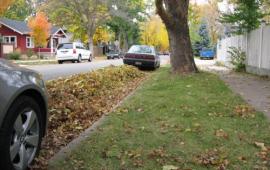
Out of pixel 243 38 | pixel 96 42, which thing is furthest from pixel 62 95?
pixel 96 42

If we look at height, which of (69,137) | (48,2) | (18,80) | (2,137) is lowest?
(69,137)

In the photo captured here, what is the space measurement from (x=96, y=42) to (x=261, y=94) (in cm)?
6470

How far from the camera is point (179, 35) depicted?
18031 millimetres

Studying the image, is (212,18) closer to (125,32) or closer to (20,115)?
(125,32)

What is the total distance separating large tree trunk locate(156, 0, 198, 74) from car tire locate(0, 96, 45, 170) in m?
13.0

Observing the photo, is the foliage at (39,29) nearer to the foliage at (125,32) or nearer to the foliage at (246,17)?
the foliage at (125,32)

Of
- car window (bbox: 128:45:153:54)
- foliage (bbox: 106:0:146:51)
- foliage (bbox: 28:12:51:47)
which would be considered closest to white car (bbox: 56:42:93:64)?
car window (bbox: 128:45:153:54)

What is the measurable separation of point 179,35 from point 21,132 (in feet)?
45.3

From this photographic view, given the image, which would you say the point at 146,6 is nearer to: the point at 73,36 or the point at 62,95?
the point at 73,36

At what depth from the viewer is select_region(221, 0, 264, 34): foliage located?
70.5 ft

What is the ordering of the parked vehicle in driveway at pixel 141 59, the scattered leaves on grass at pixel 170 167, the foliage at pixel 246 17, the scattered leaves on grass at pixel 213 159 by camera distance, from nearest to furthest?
the scattered leaves on grass at pixel 170 167 < the scattered leaves on grass at pixel 213 159 < the foliage at pixel 246 17 < the parked vehicle in driveway at pixel 141 59

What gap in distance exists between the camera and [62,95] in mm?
9367

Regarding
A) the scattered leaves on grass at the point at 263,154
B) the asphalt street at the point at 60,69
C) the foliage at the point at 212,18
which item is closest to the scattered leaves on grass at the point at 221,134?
the scattered leaves on grass at the point at 263,154

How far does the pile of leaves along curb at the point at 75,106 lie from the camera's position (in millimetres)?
6531
